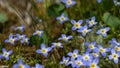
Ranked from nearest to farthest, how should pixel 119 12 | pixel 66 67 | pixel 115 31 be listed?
pixel 66 67 < pixel 115 31 < pixel 119 12

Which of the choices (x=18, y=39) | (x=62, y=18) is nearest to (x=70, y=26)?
(x=62, y=18)

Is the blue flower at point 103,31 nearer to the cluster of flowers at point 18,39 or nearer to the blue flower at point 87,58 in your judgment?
the blue flower at point 87,58

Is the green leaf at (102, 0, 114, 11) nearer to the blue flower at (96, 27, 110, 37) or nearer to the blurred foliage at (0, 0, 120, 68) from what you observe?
the blurred foliage at (0, 0, 120, 68)

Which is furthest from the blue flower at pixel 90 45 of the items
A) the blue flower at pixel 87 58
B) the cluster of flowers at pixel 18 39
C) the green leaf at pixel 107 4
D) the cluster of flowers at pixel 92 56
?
the green leaf at pixel 107 4

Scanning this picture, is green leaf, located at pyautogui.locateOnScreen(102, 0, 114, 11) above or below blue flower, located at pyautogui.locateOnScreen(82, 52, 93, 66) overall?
above

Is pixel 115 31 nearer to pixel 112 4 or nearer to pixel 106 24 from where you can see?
pixel 106 24

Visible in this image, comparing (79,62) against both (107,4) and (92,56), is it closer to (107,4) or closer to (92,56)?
(92,56)

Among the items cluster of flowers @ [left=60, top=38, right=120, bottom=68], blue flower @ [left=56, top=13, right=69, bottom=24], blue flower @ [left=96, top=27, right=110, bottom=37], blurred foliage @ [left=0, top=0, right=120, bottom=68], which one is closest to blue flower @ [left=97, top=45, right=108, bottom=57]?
cluster of flowers @ [left=60, top=38, right=120, bottom=68]

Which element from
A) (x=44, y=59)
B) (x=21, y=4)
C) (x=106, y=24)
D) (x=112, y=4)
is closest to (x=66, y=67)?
(x=44, y=59)
